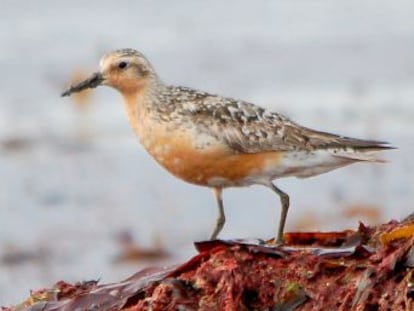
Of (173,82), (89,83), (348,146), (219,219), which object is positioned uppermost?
(173,82)

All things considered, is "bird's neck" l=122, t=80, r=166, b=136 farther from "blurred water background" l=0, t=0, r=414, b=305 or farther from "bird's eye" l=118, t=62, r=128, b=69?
"blurred water background" l=0, t=0, r=414, b=305

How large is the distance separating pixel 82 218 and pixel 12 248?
0.91m

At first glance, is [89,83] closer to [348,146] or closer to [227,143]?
[227,143]

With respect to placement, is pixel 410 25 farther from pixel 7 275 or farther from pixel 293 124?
pixel 293 124

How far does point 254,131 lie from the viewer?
8578 mm

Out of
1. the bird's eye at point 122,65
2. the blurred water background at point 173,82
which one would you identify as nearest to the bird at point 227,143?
the bird's eye at point 122,65

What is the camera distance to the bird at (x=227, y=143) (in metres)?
8.36

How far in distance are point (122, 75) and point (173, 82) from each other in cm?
760

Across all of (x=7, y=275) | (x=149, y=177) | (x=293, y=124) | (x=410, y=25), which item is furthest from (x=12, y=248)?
(x=410, y=25)

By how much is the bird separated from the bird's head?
0.09m

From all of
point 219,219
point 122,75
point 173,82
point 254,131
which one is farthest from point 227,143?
point 173,82

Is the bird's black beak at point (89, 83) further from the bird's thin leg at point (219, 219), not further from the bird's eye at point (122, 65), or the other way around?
the bird's thin leg at point (219, 219)

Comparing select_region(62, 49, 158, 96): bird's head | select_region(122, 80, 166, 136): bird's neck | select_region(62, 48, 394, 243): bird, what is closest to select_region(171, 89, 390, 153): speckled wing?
select_region(62, 48, 394, 243): bird

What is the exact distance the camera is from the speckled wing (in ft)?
27.9
